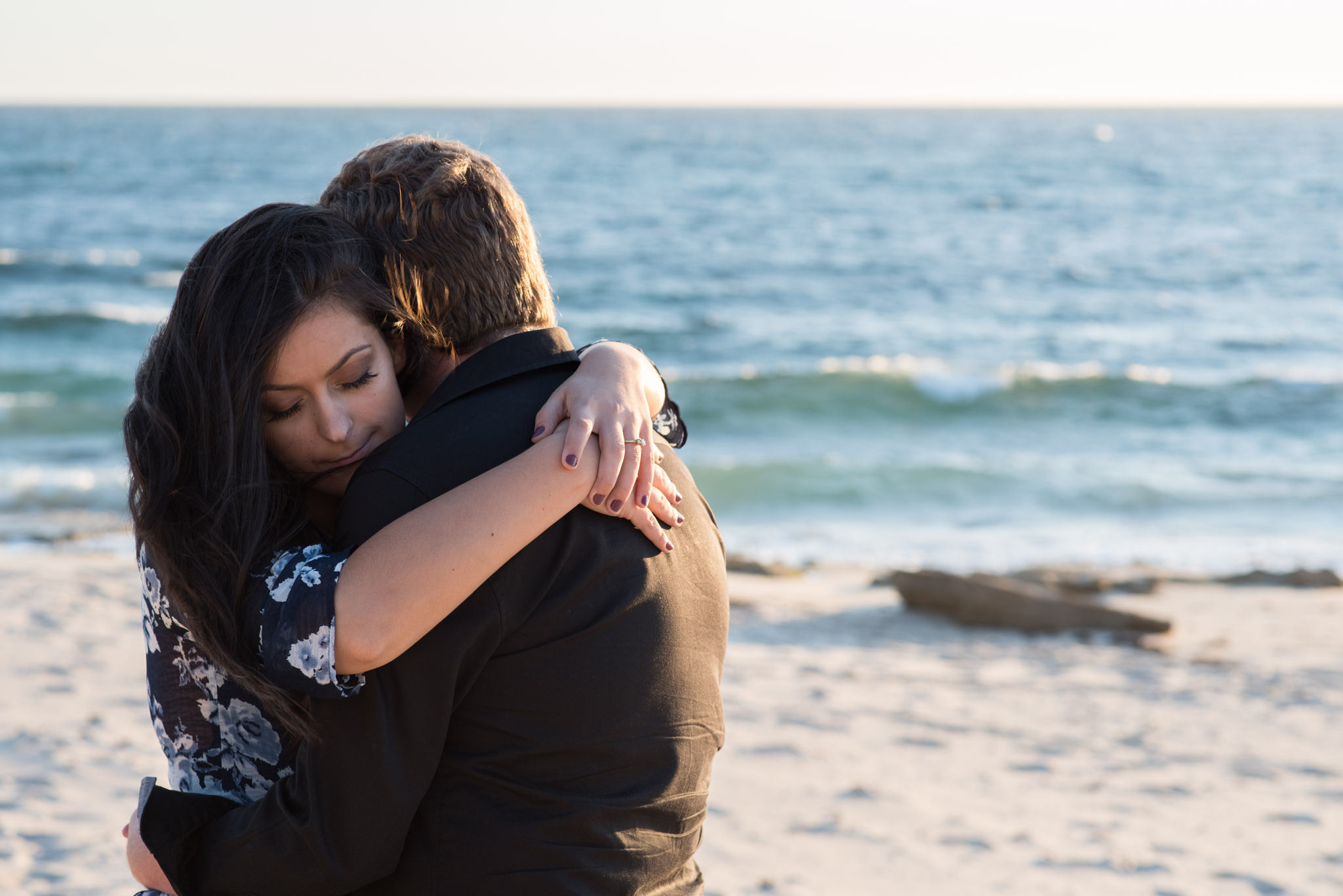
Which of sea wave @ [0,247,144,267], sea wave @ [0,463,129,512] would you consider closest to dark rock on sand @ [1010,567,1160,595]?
sea wave @ [0,463,129,512]

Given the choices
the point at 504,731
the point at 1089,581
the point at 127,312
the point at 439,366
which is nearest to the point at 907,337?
the point at 1089,581

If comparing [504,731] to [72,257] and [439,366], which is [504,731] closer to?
[439,366]

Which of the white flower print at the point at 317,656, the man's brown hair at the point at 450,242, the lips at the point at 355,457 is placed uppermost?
the man's brown hair at the point at 450,242

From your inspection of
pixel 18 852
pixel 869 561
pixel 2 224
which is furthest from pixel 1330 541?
pixel 2 224

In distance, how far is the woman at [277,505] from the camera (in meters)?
1.38

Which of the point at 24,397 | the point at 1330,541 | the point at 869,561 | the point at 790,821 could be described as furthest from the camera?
the point at 24,397

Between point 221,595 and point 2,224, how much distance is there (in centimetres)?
3519

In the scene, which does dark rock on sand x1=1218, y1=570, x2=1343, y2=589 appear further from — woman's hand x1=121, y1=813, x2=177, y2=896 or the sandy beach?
woman's hand x1=121, y1=813, x2=177, y2=896

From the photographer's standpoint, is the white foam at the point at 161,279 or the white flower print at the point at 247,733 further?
the white foam at the point at 161,279

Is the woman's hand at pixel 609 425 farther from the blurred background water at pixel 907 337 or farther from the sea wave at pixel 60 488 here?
the sea wave at pixel 60 488

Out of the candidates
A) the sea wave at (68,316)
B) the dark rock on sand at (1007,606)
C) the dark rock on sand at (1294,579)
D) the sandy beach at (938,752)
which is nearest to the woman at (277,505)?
the sandy beach at (938,752)

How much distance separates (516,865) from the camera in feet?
4.77

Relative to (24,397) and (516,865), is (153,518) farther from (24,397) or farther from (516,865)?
(24,397)

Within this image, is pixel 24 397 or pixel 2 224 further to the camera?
pixel 2 224
